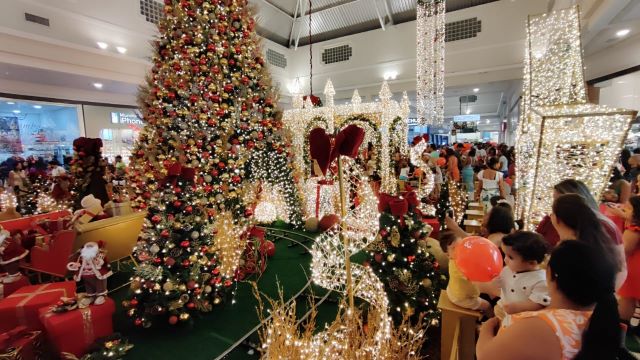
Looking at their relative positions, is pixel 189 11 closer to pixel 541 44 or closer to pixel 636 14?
pixel 541 44

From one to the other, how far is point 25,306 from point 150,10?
9.42 m

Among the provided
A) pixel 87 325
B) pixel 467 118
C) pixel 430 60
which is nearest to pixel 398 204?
pixel 87 325

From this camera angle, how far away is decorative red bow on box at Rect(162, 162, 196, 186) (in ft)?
9.80

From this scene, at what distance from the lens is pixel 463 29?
10570 mm

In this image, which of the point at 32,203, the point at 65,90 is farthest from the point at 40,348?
the point at 65,90

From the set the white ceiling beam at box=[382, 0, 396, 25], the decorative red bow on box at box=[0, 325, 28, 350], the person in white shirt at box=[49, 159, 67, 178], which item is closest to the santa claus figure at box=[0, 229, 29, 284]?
the decorative red bow on box at box=[0, 325, 28, 350]

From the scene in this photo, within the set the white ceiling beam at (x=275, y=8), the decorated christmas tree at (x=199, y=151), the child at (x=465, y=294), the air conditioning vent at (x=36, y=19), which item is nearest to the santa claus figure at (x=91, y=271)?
the decorated christmas tree at (x=199, y=151)

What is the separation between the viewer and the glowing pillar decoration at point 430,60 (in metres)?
7.94

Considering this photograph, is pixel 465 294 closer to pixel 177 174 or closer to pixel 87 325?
pixel 177 174

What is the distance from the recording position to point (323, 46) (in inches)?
535

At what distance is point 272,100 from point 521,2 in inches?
408

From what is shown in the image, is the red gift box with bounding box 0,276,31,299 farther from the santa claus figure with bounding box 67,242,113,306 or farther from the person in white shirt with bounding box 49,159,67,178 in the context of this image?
the person in white shirt with bounding box 49,159,67,178

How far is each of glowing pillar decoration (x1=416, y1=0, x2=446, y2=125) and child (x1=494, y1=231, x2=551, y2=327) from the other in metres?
8.01

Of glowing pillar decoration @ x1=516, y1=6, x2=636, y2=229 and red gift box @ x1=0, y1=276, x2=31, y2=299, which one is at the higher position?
glowing pillar decoration @ x1=516, y1=6, x2=636, y2=229
